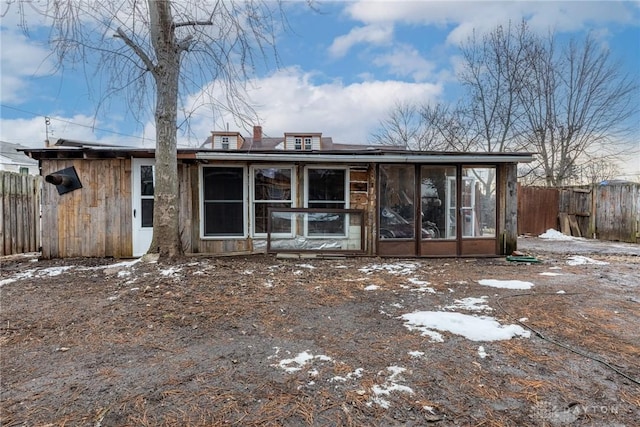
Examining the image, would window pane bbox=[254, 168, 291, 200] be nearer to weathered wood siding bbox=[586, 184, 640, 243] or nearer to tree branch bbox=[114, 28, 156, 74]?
tree branch bbox=[114, 28, 156, 74]

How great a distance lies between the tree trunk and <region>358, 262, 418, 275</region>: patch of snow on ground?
3461mm

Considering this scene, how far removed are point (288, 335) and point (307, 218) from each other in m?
4.36

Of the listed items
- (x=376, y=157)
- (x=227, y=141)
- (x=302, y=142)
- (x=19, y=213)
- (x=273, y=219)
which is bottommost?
(x=273, y=219)

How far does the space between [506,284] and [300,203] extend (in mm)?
4233

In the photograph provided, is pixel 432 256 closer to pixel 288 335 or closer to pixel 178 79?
pixel 288 335

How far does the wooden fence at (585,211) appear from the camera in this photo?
10.5 m

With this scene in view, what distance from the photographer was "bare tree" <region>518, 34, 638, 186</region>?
14.9 metres

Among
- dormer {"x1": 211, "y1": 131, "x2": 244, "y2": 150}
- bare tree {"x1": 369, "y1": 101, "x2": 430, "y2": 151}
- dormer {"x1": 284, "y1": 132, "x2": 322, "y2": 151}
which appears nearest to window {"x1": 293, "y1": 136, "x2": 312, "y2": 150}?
dormer {"x1": 284, "y1": 132, "x2": 322, "y2": 151}

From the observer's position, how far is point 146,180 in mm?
7055

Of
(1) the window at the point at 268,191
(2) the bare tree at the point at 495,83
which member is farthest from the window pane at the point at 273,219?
(2) the bare tree at the point at 495,83

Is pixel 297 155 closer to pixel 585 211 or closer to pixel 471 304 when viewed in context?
pixel 471 304

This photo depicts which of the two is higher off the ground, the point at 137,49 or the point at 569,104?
the point at 569,104

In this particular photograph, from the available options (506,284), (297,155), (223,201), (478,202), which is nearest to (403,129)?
(478,202)

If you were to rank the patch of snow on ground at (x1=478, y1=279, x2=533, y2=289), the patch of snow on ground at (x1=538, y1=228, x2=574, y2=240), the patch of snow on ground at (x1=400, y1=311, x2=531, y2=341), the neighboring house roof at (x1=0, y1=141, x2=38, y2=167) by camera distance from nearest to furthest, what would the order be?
the patch of snow on ground at (x1=400, y1=311, x2=531, y2=341), the patch of snow on ground at (x1=478, y1=279, x2=533, y2=289), the patch of snow on ground at (x1=538, y1=228, x2=574, y2=240), the neighboring house roof at (x1=0, y1=141, x2=38, y2=167)
